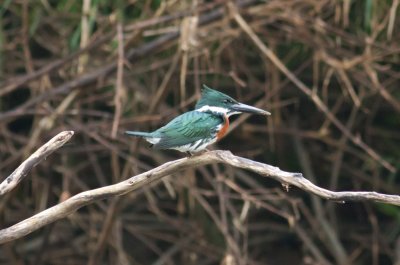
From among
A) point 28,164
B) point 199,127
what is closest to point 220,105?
point 199,127

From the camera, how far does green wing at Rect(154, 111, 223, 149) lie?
3186 mm

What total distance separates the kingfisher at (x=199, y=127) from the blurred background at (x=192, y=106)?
635 mm

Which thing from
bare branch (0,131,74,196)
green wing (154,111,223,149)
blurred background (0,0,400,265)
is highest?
bare branch (0,131,74,196)

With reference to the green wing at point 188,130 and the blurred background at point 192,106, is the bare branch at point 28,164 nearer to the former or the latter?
the green wing at point 188,130

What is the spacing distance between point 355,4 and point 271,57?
810 millimetres

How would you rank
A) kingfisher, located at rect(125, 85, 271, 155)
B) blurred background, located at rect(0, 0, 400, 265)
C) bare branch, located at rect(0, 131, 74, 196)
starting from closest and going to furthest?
bare branch, located at rect(0, 131, 74, 196) < kingfisher, located at rect(125, 85, 271, 155) < blurred background, located at rect(0, 0, 400, 265)

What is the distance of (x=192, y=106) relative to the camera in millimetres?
5090

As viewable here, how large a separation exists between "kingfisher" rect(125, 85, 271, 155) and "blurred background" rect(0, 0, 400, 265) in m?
0.64

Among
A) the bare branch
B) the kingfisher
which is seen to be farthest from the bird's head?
the bare branch

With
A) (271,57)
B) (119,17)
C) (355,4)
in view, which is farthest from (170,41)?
(355,4)

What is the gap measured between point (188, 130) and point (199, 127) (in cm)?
4

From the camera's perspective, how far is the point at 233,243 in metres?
4.63

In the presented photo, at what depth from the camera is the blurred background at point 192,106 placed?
4.64m

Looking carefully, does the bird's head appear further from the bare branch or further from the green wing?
the bare branch
